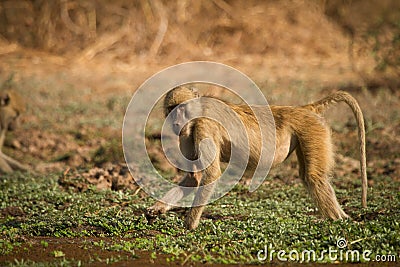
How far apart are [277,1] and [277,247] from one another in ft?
36.3

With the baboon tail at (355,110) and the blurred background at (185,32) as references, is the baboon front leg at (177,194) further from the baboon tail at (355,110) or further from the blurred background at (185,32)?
the blurred background at (185,32)

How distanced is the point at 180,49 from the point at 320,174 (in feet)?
28.7

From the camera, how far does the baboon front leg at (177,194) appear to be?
215 inches

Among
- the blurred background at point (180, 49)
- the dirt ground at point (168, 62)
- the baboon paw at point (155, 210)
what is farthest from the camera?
the blurred background at point (180, 49)

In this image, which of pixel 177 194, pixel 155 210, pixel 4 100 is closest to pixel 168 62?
pixel 4 100

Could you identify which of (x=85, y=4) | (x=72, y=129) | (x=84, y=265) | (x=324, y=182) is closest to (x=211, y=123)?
(x=324, y=182)

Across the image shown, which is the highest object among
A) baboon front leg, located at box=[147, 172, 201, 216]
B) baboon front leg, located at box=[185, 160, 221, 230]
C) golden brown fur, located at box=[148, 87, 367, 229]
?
golden brown fur, located at box=[148, 87, 367, 229]

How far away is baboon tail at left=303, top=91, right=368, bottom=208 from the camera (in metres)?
5.13

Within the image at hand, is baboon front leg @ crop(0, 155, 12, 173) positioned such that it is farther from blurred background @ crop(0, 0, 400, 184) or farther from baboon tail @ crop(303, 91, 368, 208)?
baboon tail @ crop(303, 91, 368, 208)

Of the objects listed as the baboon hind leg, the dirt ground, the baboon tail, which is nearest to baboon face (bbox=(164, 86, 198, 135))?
the baboon hind leg

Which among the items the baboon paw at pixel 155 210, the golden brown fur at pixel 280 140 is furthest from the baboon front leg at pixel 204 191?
the baboon paw at pixel 155 210

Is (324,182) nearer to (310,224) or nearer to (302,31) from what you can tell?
(310,224)

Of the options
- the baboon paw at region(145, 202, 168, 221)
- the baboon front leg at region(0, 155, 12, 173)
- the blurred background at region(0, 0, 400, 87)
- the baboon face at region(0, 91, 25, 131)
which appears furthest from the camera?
the blurred background at region(0, 0, 400, 87)

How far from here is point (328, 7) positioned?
1495 centimetres
